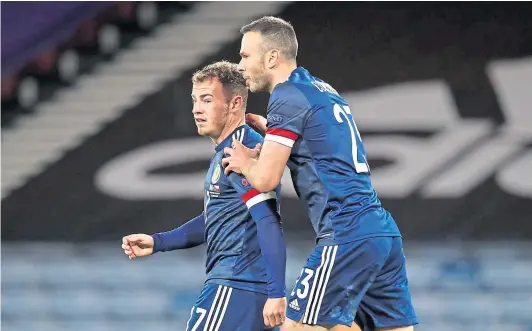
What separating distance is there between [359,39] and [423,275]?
2.00 m

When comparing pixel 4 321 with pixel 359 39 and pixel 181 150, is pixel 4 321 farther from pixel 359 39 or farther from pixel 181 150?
pixel 359 39

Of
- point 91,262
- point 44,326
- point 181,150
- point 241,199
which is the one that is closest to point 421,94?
point 181,150

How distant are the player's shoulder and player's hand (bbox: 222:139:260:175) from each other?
132mm

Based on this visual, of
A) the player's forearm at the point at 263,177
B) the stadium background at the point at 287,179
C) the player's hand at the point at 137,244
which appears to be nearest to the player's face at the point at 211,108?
the player's forearm at the point at 263,177

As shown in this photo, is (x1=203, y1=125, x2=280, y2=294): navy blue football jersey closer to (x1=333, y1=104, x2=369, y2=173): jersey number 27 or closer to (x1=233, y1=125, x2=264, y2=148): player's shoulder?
(x1=233, y1=125, x2=264, y2=148): player's shoulder

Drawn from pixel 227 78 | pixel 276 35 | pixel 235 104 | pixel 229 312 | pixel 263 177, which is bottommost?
pixel 229 312

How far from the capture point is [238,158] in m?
3.74

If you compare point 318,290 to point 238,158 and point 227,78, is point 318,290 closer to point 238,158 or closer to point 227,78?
point 238,158

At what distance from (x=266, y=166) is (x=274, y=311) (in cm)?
56

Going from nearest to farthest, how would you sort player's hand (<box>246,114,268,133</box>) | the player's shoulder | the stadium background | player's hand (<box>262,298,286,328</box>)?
player's hand (<box>262,298,286,328</box>) < the player's shoulder < player's hand (<box>246,114,268,133</box>) < the stadium background

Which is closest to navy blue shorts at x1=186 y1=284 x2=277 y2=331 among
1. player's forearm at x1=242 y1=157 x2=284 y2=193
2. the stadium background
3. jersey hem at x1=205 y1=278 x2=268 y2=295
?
jersey hem at x1=205 y1=278 x2=268 y2=295

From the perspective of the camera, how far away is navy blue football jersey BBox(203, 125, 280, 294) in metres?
3.82

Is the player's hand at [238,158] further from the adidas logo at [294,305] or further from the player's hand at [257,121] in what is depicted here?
the adidas logo at [294,305]

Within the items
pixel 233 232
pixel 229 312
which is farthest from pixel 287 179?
pixel 229 312
